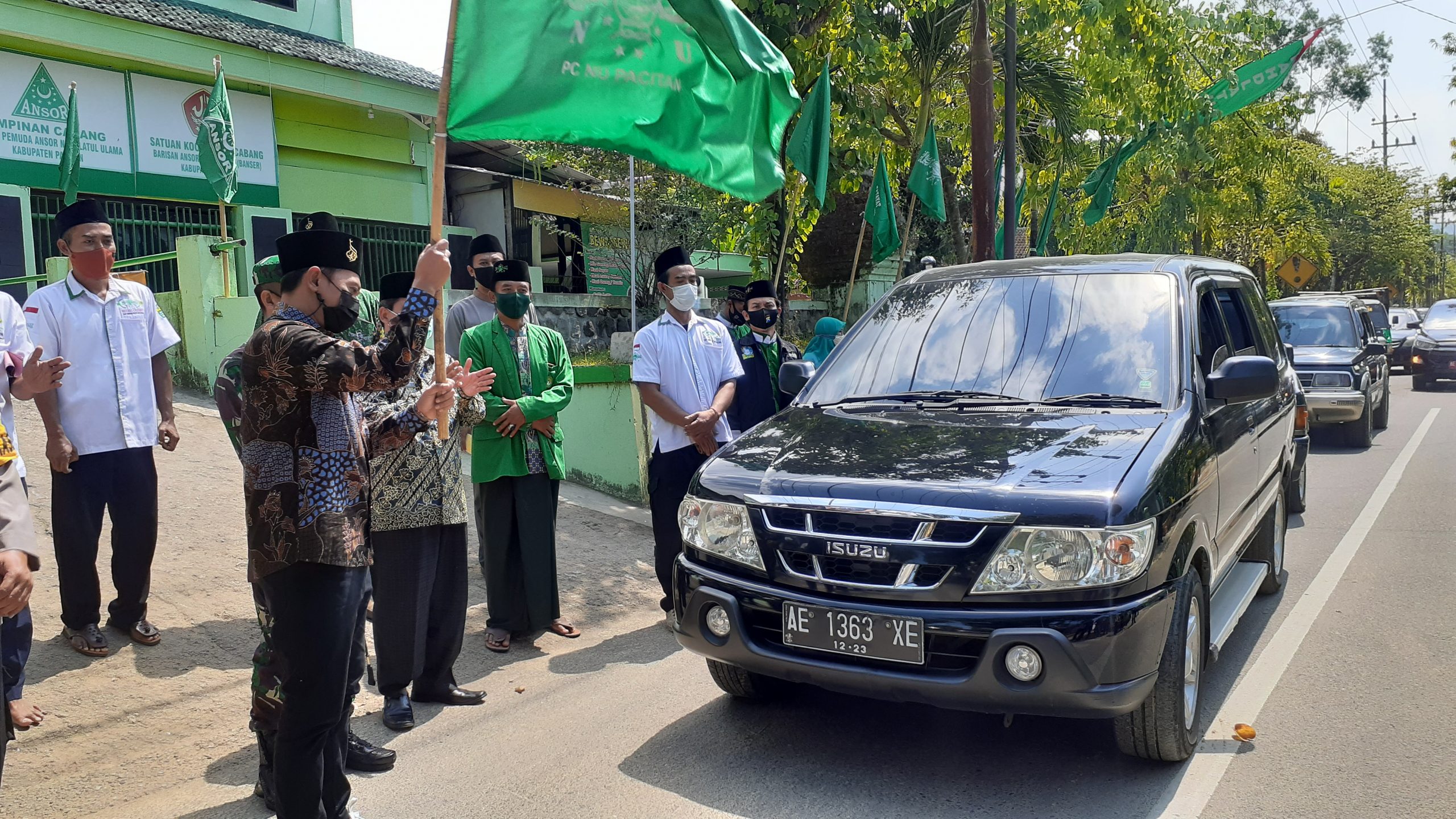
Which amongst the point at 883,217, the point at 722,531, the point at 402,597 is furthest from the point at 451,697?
the point at 883,217

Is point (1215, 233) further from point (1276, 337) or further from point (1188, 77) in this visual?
point (1276, 337)

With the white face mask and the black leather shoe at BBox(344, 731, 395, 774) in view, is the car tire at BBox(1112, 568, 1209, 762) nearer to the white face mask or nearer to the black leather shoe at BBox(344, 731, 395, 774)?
the black leather shoe at BBox(344, 731, 395, 774)

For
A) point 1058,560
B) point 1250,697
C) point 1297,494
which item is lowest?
point 1250,697

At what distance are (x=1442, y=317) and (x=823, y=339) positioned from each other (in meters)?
19.6

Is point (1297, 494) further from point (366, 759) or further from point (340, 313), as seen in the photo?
point (340, 313)

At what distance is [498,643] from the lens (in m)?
5.42

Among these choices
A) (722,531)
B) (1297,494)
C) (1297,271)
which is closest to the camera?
(722,531)

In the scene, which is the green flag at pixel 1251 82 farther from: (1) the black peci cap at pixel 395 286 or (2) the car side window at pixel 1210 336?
(1) the black peci cap at pixel 395 286

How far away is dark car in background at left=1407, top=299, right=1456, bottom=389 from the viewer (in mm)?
20531

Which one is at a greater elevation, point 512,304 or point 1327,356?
point 512,304

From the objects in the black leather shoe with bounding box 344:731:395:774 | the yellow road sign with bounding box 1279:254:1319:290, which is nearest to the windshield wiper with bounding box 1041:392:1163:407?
the black leather shoe with bounding box 344:731:395:774

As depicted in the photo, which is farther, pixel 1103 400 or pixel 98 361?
pixel 98 361

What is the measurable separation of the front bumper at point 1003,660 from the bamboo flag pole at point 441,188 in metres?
1.32

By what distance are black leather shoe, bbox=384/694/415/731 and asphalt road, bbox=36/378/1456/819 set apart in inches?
2.1
